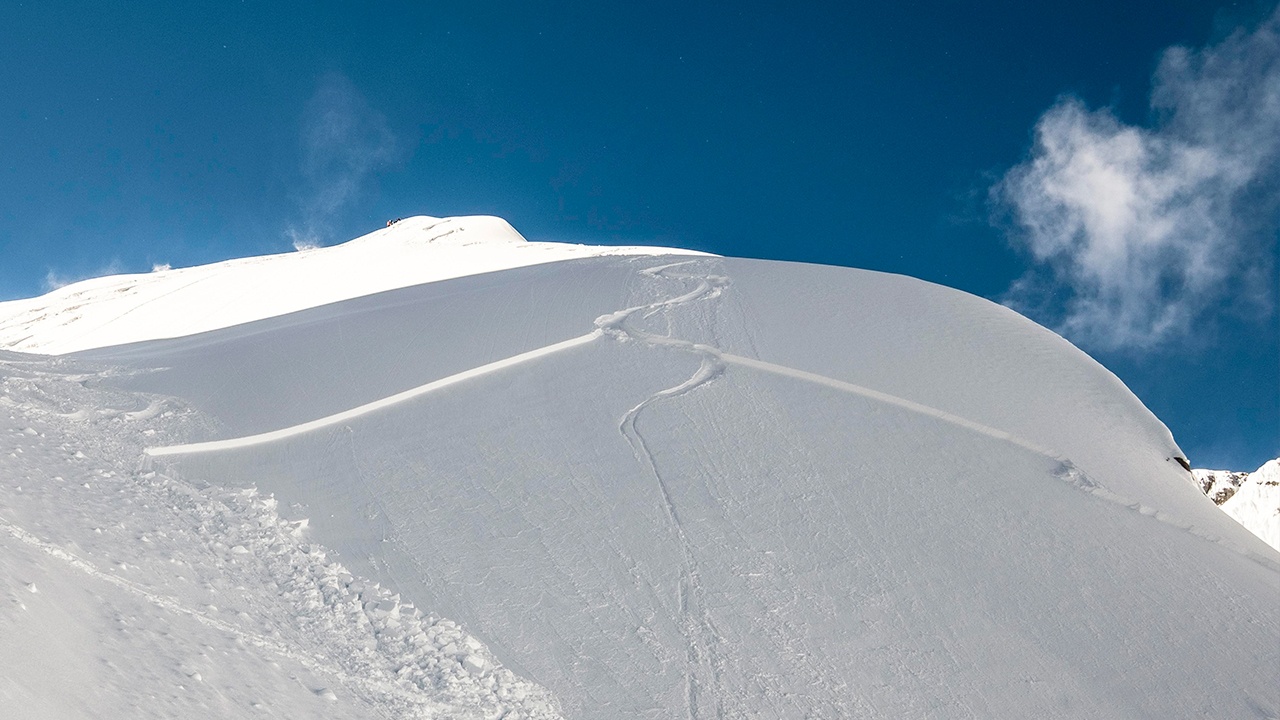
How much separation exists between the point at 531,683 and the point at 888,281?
998 cm

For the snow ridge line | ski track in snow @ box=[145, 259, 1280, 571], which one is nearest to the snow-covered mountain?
ski track in snow @ box=[145, 259, 1280, 571]

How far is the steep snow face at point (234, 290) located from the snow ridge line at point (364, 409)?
4129 mm

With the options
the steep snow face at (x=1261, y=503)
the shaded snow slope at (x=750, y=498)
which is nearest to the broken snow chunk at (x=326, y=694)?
the shaded snow slope at (x=750, y=498)

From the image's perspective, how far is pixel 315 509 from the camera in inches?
277

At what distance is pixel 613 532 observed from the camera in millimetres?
6918

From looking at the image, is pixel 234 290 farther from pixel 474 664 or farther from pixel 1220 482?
pixel 1220 482

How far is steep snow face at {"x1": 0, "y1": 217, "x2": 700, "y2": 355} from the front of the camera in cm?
1414

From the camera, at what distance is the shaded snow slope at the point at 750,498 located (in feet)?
18.8

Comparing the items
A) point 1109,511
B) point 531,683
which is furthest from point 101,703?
point 1109,511

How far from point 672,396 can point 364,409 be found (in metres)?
3.35

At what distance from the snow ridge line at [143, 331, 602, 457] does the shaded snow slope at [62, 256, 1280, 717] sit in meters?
0.04

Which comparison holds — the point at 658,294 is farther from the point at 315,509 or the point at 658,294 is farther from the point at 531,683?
the point at 531,683

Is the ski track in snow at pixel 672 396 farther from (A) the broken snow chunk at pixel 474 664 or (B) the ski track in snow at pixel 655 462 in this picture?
(A) the broken snow chunk at pixel 474 664

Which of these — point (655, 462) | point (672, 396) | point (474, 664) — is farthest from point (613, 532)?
point (672, 396)
